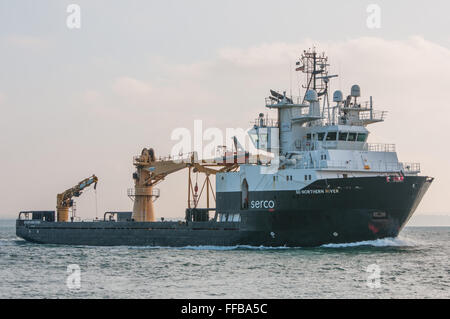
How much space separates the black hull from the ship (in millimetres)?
61

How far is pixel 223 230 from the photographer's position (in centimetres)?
4762

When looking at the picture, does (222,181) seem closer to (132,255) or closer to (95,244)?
(132,255)

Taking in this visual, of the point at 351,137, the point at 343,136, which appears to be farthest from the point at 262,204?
the point at 351,137

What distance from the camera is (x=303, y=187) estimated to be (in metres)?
43.5

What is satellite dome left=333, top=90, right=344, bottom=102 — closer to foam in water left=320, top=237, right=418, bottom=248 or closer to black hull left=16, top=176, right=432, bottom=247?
black hull left=16, top=176, right=432, bottom=247

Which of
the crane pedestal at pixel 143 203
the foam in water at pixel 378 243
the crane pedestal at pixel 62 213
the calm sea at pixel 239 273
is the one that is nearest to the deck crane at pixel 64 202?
the crane pedestal at pixel 62 213

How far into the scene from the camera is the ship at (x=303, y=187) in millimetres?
42438

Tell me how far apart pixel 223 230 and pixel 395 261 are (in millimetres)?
13829

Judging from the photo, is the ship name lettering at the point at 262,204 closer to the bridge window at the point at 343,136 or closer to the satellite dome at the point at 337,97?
the bridge window at the point at 343,136

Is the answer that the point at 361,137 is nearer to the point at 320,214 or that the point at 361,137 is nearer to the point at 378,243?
the point at 320,214

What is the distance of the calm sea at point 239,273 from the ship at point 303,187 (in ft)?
4.06

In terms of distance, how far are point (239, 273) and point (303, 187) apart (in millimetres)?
11316
